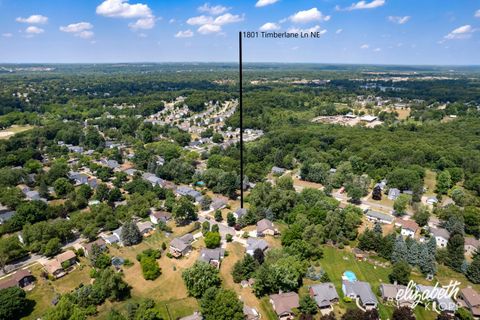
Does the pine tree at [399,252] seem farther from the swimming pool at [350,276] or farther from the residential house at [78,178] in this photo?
the residential house at [78,178]

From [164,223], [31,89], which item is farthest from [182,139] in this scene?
[31,89]

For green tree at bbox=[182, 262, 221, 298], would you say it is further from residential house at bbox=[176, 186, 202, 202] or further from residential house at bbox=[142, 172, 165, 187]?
residential house at bbox=[142, 172, 165, 187]

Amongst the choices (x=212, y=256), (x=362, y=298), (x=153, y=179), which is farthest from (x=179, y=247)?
(x=153, y=179)

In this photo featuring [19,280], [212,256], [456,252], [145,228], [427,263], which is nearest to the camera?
[19,280]

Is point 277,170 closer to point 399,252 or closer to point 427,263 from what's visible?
point 399,252

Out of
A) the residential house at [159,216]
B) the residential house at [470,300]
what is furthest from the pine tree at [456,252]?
the residential house at [159,216]

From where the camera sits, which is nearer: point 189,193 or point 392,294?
point 392,294
